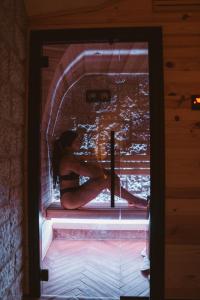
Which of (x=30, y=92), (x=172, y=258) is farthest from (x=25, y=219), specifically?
(x=172, y=258)

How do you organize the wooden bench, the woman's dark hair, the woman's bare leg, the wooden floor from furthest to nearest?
the woman's dark hair → the woman's bare leg → the wooden bench → the wooden floor

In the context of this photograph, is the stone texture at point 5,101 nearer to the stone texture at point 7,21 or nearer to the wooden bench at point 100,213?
the stone texture at point 7,21

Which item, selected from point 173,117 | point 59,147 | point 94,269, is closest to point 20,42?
point 173,117

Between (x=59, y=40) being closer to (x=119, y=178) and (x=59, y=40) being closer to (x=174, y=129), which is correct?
(x=174, y=129)

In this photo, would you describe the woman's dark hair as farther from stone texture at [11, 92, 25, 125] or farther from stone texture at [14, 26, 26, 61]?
stone texture at [14, 26, 26, 61]

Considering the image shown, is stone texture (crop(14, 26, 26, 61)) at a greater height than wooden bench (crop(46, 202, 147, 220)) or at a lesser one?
greater

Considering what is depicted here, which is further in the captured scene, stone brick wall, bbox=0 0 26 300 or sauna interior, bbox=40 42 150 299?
sauna interior, bbox=40 42 150 299

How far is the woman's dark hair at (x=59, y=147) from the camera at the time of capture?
3.93 metres

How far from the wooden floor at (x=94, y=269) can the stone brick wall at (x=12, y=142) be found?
0.49 meters

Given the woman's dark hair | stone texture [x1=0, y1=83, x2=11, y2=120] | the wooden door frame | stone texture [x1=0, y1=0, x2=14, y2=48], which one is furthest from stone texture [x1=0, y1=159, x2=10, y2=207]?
the woman's dark hair

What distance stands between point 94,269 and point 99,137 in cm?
159

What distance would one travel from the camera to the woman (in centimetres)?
380

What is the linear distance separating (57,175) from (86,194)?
1.46ft

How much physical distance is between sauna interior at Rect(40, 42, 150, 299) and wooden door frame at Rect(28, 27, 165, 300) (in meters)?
0.89
